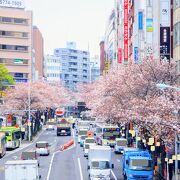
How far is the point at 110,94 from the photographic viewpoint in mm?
71250

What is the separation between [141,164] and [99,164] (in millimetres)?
3333

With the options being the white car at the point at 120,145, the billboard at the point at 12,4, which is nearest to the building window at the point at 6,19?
the billboard at the point at 12,4

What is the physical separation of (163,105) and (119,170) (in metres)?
14.9

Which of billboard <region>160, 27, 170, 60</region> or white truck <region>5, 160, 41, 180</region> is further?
billboard <region>160, 27, 170, 60</region>

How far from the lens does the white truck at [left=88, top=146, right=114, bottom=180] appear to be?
150 feet

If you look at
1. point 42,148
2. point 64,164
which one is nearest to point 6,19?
point 42,148

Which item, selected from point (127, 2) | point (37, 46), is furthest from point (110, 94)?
point (37, 46)

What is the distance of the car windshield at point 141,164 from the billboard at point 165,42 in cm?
2955

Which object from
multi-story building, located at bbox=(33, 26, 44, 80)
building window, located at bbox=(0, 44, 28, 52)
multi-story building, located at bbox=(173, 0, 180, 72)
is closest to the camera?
multi-story building, located at bbox=(173, 0, 180, 72)

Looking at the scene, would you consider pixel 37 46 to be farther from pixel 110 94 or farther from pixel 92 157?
pixel 92 157

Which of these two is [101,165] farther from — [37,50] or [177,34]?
[37,50]

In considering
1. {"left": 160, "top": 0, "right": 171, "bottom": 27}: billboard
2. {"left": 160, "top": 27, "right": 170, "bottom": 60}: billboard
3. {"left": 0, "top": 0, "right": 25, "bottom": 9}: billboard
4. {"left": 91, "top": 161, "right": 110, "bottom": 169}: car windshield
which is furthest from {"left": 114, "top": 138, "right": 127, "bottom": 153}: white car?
{"left": 0, "top": 0, "right": 25, "bottom": 9}: billboard

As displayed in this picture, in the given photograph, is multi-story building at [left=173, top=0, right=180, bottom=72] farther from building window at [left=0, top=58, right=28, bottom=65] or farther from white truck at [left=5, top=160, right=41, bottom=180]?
building window at [left=0, top=58, right=28, bottom=65]

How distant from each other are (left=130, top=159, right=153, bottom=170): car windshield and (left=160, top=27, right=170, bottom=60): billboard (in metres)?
29.6
